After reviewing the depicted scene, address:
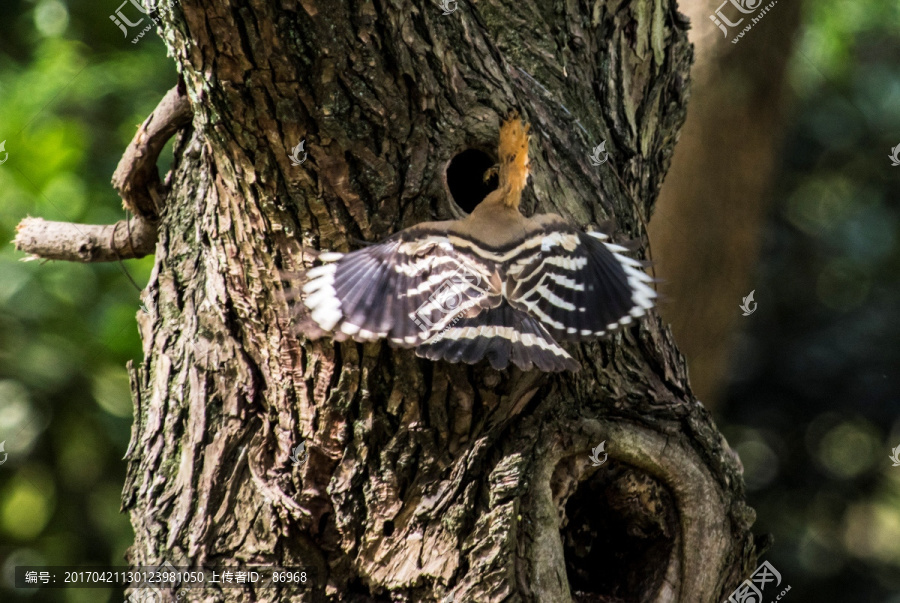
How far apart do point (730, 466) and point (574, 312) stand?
29.4 inches

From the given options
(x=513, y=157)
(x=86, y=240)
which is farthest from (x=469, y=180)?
(x=86, y=240)

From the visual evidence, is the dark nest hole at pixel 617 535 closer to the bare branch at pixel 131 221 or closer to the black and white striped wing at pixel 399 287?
the black and white striped wing at pixel 399 287

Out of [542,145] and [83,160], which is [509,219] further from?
[83,160]

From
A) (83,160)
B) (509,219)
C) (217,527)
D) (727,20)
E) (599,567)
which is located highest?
Result: (727,20)

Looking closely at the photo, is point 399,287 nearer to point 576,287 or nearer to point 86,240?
point 576,287

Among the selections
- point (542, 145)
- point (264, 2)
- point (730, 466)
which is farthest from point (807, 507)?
point (264, 2)

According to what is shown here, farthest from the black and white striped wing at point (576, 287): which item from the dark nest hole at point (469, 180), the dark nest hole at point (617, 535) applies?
the dark nest hole at point (617, 535)

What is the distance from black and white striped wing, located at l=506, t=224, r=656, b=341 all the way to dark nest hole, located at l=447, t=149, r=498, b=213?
1.03 ft

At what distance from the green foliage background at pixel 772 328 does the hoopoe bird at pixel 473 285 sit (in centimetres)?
238

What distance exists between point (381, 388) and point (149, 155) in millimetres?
1172

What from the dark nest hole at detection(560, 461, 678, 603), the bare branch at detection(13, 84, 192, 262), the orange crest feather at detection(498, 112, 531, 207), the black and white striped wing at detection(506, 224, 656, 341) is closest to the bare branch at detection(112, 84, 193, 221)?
the bare branch at detection(13, 84, 192, 262)

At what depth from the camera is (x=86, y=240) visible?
304 centimetres

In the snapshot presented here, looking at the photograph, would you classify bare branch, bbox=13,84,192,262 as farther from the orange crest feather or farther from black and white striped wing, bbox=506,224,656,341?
black and white striped wing, bbox=506,224,656,341

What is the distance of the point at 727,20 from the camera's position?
176 inches
